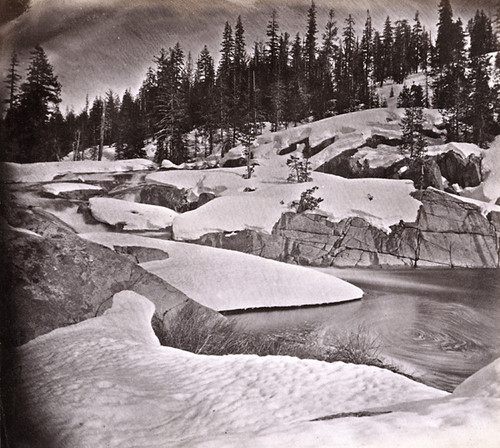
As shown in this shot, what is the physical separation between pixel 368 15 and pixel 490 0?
22.7 inches

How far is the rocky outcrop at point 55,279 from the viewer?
1.96 metres

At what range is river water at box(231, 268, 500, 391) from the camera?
1847 millimetres

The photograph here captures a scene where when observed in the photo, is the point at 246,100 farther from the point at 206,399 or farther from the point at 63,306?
the point at 206,399

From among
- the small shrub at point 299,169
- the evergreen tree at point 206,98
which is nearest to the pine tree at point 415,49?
the small shrub at point 299,169

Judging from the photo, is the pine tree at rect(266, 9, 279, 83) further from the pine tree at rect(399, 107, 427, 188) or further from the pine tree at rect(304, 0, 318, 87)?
the pine tree at rect(399, 107, 427, 188)

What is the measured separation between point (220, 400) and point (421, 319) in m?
1.09

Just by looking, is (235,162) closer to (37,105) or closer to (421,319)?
(37,105)

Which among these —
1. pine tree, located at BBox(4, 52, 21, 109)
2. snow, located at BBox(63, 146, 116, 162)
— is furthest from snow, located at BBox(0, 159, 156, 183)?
pine tree, located at BBox(4, 52, 21, 109)

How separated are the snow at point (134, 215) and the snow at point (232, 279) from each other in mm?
78

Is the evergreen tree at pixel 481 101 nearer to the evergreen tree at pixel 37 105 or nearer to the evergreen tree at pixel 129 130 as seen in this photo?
the evergreen tree at pixel 129 130

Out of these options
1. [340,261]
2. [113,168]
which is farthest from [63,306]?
[340,261]

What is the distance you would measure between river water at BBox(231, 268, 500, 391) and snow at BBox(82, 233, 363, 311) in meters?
0.06

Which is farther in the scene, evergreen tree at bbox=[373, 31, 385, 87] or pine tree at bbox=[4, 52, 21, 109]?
evergreen tree at bbox=[373, 31, 385, 87]

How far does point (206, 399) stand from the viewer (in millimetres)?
1587
